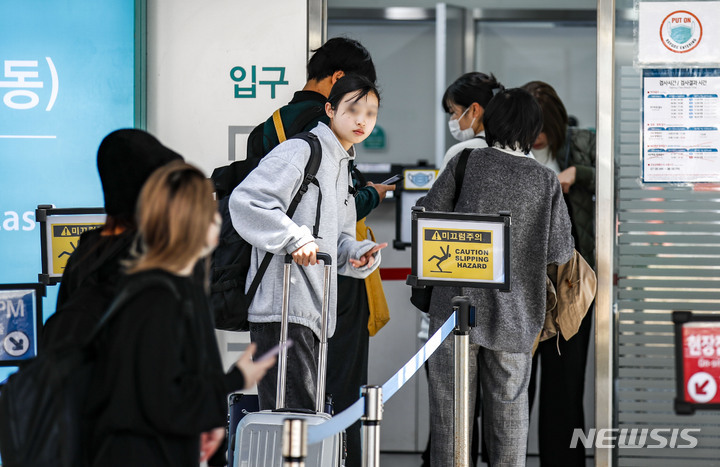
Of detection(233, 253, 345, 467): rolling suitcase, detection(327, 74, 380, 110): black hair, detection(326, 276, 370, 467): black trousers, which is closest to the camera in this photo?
detection(233, 253, 345, 467): rolling suitcase

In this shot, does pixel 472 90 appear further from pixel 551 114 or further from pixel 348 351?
pixel 348 351

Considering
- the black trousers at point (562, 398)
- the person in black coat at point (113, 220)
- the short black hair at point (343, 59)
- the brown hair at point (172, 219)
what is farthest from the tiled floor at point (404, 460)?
the brown hair at point (172, 219)

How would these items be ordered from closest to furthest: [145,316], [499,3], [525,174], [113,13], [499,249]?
[145,316] < [499,249] < [525,174] < [113,13] < [499,3]

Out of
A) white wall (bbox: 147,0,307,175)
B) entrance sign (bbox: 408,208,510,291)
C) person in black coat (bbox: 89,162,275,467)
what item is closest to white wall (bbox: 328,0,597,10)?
white wall (bbox: 147,0,307,175)

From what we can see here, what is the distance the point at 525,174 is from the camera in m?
3.36

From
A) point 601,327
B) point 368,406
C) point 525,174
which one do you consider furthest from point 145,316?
point 601,327

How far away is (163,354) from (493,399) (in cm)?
184

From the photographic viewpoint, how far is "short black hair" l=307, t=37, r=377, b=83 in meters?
3.49

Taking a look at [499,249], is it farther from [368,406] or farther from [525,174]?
[368,406]

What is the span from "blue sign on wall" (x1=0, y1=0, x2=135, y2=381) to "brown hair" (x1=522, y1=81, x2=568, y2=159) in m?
1.83

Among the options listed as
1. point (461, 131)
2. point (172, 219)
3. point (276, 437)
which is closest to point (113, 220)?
point (172, 219)

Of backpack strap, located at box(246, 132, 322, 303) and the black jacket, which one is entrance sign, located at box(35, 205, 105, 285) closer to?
backpack strap, located at box(246, 132, 322, 303)

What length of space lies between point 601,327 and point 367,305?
1092 millimetres

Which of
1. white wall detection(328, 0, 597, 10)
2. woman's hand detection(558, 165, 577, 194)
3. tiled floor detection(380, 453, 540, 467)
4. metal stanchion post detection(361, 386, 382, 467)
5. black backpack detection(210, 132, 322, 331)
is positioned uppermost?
white wall detection(328, 0, 597, 10)
